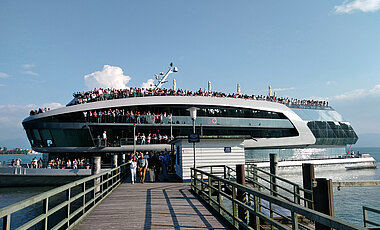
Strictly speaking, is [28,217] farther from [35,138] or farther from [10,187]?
[35,138]

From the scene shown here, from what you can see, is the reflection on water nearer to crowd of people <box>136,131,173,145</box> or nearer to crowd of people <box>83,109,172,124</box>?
crowd of people <box>83,109,172,124</box>

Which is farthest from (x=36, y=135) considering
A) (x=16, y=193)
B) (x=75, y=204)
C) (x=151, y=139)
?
(x=75, y=204)

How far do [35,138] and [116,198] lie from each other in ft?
83.8

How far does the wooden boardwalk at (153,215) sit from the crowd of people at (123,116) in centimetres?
2016

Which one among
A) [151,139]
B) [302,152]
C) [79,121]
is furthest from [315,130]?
[79,121]

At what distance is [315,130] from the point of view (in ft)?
139

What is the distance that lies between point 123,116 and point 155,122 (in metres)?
3.70

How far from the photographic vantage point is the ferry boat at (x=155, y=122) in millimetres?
29844

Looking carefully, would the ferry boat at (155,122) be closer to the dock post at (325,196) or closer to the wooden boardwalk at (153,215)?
the wooden boardwalk at (153,215)

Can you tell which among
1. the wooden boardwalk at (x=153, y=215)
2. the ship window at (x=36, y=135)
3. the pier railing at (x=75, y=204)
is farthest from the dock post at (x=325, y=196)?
the ship window at (x=36, y=135)

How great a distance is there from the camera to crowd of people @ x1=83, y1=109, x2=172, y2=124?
1168 inches

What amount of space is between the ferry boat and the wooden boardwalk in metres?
14.9

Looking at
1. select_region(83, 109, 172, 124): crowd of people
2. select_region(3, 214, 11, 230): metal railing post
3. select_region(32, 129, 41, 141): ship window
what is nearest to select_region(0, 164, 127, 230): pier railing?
select_region(3, 214, 11, 230): metal railing post

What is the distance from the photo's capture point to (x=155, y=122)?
104 feet
